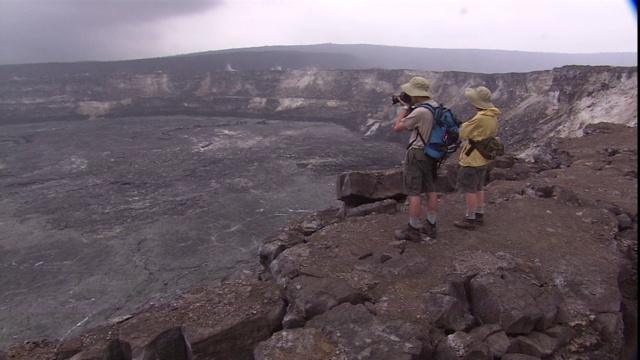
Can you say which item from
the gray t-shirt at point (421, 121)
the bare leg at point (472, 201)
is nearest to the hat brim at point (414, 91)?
the gray t-shirt at point (421, 121)

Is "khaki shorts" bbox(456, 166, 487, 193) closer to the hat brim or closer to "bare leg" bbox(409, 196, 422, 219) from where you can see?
"bare leg" bbox(409, 196, 422, 219)

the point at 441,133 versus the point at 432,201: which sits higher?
the point at 441,133

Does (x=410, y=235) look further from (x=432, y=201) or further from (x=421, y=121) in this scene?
(x=421, y=121)

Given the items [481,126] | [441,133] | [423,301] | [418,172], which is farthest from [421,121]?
[423,301]

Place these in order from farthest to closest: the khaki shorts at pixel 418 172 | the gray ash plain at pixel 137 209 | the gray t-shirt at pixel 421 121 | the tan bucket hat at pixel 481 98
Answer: the gray ash plain at pixel 137 209 → the tan bucket hat at pixel 481 98 → the khaki shorts at pixel 418 172 → the gray t-shirt at pixel 421 121

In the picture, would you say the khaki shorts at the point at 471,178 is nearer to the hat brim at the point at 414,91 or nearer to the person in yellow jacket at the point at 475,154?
the person in yellow jacket at the point at 475,154

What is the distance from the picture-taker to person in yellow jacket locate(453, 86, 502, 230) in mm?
5625

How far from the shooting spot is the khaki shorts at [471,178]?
5898 millimetres

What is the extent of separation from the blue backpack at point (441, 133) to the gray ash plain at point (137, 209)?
8.17 meters

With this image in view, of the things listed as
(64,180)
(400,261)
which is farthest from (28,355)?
(64,180)

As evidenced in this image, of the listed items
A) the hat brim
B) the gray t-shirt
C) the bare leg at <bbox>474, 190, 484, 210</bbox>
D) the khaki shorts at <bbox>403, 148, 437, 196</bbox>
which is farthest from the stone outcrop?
the hat brim

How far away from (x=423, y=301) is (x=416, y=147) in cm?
200

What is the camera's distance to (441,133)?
534cm

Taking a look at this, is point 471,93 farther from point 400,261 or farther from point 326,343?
point 326,343
